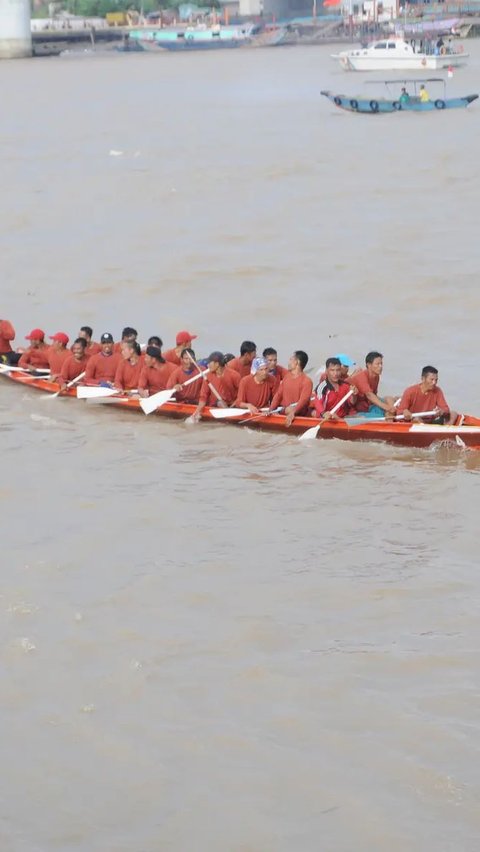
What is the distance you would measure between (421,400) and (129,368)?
3.70m

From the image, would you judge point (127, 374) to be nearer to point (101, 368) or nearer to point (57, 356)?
point (101, 368)

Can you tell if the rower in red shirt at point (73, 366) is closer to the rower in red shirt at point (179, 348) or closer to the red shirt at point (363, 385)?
the rower in red shirt at point (179, 348)

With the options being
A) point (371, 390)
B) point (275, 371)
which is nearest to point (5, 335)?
point (275, 371)

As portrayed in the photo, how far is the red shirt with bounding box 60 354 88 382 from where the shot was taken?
17.1 metres

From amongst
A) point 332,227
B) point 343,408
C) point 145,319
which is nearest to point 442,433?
point 343,408

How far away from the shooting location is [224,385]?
50.9 ft

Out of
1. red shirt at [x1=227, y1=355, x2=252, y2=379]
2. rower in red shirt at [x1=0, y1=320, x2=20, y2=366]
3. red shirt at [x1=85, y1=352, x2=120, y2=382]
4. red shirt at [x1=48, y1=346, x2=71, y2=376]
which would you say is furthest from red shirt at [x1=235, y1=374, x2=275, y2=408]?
rower in red shirt at [x1=0, y1=320, x2=20, y2=366]

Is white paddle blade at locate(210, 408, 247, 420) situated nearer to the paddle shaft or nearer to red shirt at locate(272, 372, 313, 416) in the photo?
red shirt at locate(272, 372, 313, 416)

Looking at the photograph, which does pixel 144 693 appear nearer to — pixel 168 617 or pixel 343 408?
pixel 168 617

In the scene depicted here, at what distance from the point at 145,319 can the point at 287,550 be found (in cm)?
1037

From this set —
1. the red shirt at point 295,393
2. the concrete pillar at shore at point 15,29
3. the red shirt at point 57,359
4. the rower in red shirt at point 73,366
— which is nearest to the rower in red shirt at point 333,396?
the red shirt at point 295,393

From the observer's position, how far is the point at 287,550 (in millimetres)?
11953

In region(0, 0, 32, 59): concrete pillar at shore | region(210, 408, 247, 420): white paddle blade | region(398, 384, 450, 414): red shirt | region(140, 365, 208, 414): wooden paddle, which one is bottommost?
region(210, 408, 247, 420): white paddle blade

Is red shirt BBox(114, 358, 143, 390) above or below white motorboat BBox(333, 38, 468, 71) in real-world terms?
below
